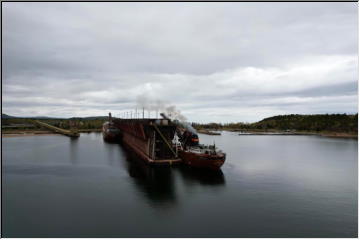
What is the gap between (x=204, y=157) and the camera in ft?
157

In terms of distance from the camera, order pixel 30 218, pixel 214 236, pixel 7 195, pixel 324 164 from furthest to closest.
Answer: pixel 324 164, pixel 7 195, pixel 30 218, pixel 214 236

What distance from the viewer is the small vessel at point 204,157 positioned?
155 feet

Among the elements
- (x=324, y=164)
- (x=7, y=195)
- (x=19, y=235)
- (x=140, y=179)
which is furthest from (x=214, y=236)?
(x=324, y=164)

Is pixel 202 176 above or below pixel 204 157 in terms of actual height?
below

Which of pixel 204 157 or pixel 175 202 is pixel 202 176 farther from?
pixel 175 202

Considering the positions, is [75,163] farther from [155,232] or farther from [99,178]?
[155,232]

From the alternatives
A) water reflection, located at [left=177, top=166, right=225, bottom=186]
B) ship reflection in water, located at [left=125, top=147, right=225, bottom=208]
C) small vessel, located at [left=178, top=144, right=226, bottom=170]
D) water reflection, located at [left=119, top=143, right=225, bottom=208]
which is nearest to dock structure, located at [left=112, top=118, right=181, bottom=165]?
water reflection, located at [left=119, top=143, right=225, bottom=208]

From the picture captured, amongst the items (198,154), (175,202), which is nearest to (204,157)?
(198,154)

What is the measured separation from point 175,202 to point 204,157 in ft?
55.8

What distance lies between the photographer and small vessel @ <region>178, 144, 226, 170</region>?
155 ft

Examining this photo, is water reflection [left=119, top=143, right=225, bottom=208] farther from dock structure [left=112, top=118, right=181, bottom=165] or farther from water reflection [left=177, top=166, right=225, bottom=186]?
dock structure [left=112, top=118, right=181, bottom=165]

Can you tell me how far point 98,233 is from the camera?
23094mm

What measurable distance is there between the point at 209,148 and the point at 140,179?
16801 mm

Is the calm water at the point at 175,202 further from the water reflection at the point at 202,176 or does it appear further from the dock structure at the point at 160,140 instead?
the dock structure at the point at 160,140
